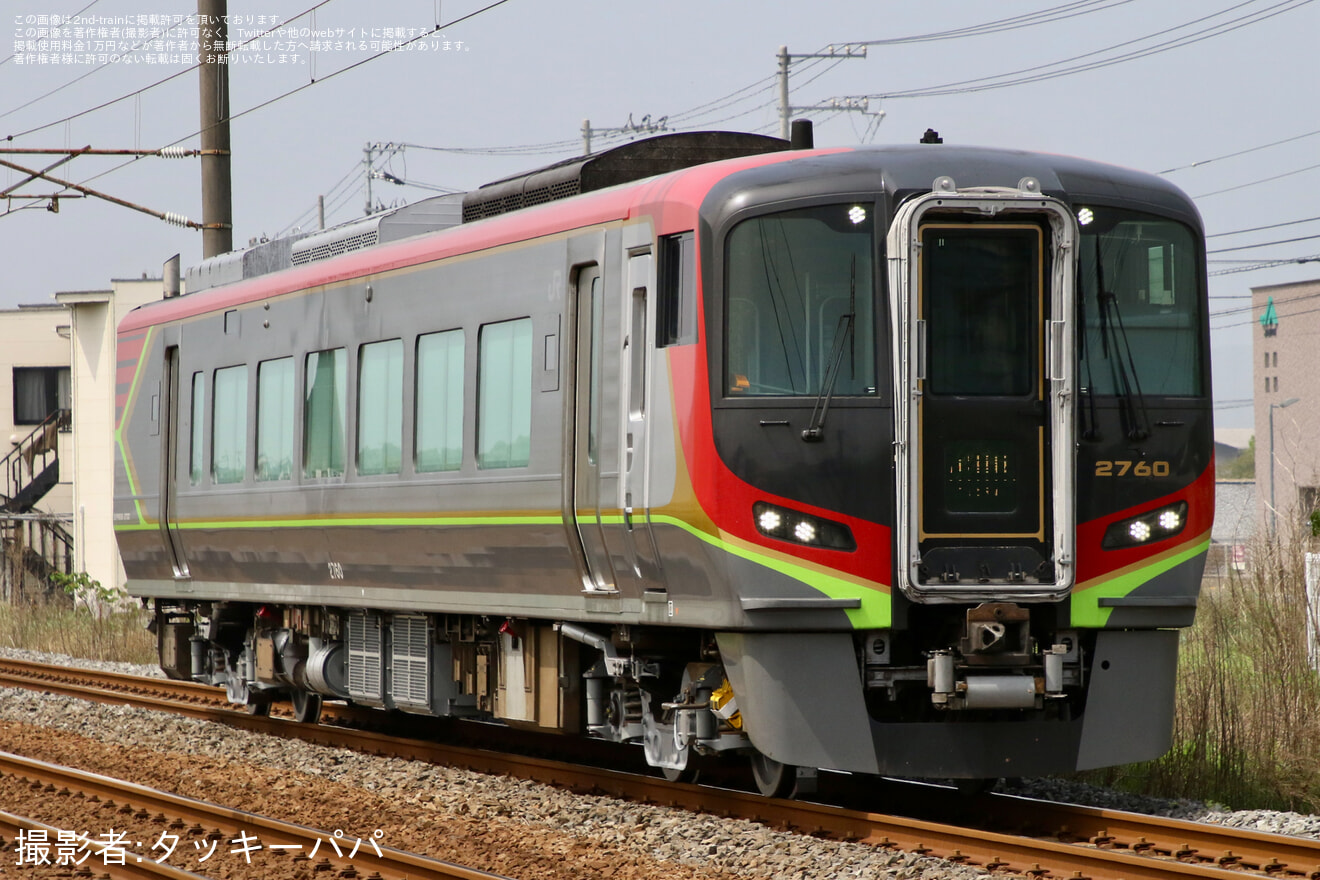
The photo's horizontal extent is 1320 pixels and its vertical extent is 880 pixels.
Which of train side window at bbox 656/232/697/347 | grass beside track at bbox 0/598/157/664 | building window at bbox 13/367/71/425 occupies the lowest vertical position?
grass beside track at bbox 0/598/157/664

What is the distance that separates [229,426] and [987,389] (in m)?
7.01

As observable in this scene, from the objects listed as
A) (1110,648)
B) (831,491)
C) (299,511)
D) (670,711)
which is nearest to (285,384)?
(299,511)

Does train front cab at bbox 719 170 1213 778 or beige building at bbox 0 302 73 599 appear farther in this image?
beige building at bbox 0 302 73 599

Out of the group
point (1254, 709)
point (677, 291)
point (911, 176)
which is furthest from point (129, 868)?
point (1254, 709)

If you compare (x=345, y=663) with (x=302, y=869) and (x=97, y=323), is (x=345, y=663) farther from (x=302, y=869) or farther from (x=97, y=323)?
(x=97, y=323)

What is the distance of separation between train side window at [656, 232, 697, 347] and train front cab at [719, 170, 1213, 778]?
939 mm

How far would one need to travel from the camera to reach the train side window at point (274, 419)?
12.9 m

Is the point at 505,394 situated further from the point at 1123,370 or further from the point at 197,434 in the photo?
the point at 197,434

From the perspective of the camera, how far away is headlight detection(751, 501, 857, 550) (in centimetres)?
844

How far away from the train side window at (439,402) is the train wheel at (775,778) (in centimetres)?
272

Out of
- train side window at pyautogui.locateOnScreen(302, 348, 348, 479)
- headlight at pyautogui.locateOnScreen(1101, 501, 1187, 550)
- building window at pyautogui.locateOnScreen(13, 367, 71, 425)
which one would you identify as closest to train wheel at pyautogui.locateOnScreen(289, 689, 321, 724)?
train side window at pyautogui.locateOnScreen(302, 348, 348, 479)

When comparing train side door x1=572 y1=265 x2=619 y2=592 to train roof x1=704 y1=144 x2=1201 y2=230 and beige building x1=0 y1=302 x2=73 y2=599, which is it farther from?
beige building x1=0 y1=302 x2=73 y2=599

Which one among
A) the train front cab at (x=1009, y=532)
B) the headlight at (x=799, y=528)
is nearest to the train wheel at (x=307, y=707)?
the train front cab at (x=1009, y=532)

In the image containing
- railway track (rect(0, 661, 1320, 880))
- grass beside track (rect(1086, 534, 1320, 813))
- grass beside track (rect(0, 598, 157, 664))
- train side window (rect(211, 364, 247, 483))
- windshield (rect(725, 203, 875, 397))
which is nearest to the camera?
railway track (rect(0, 661, 1320, 880))
